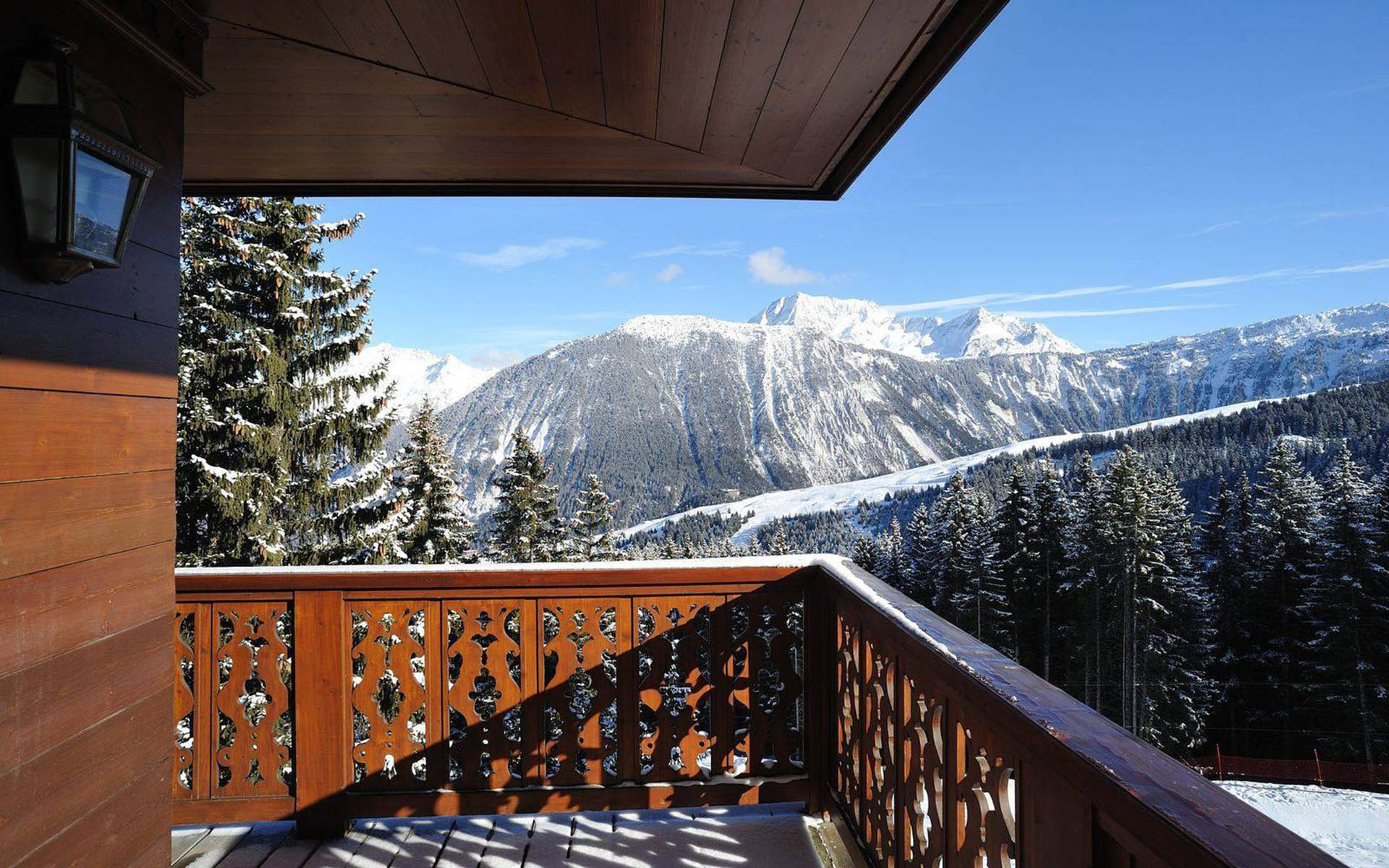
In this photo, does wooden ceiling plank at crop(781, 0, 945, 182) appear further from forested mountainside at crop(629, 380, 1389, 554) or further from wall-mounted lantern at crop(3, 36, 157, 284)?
forested mountainside at crop(629, 380, 1389, 554)

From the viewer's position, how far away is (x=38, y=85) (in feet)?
4.04

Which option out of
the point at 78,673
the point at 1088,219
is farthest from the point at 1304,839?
the point at 1088,219

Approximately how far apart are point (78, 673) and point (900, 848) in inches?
71.4

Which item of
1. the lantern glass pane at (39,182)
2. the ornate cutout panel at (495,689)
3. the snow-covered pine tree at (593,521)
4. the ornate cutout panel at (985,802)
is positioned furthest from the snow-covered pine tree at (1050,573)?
the lantern glass pane at (39,182)

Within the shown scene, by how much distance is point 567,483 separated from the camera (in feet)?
480

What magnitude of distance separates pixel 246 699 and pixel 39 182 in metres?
1.90

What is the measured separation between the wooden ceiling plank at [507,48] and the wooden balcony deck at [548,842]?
7.60ft

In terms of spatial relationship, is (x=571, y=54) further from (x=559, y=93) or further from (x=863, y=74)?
(x=863, y=74)

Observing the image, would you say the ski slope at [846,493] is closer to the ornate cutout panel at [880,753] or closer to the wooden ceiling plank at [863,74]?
the ornate cutout panel at [880,753]

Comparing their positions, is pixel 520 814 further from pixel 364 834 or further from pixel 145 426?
pixel 145 426

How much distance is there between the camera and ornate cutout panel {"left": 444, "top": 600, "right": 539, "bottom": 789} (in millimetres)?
2543

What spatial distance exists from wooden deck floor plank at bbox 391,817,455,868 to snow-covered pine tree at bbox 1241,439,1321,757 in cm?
2896

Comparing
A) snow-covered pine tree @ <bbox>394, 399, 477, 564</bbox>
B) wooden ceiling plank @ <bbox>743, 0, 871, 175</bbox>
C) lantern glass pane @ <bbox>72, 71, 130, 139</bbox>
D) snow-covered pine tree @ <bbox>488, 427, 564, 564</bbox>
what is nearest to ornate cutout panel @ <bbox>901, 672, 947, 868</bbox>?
wooden ceiling plank @ <bbox>743, 0, 871, 175</bbox>

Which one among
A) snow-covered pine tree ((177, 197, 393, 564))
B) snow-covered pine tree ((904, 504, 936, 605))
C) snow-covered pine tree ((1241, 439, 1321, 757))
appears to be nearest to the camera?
snow-covered pine tree ((177, 197, 393, 564))
